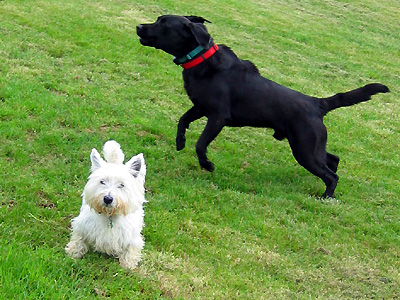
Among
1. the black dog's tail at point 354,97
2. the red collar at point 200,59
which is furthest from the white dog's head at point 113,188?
the black dog's tail at point 354,97

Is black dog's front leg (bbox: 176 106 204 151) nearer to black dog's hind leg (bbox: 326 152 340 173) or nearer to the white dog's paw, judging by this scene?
black dog's hind leg (bbox: 326 152 340 173)

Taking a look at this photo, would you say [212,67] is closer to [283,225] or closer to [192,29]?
[192,29]

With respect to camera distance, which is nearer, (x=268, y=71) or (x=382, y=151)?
(x=382, y=151)

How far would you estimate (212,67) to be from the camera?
286 inches

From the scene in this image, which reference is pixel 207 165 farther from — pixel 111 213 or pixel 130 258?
pixel 111 213

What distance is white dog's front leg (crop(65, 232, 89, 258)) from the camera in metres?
4.39

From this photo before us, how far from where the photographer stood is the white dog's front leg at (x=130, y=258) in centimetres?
443

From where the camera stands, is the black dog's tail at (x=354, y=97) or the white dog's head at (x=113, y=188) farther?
the black dog's tail at (x=354, y=97)

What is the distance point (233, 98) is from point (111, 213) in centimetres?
376

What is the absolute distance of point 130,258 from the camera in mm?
4480

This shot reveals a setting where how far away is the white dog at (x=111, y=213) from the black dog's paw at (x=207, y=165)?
276 cm

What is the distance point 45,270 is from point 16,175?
2124 millimetres

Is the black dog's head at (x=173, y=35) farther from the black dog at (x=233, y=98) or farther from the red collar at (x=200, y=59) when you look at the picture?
the red collar at (x=200, y=59)

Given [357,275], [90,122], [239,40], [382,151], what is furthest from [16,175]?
[239,40]
